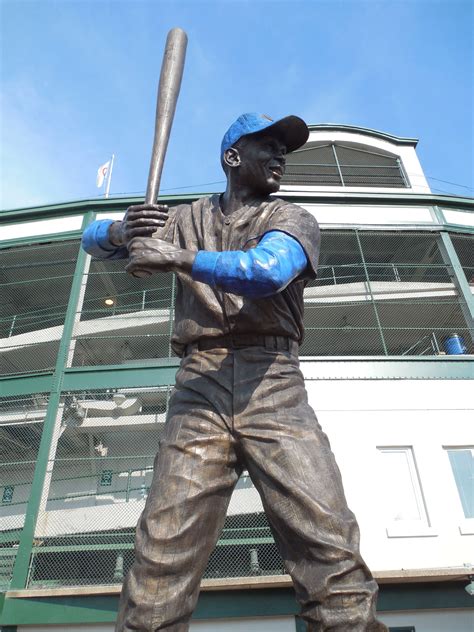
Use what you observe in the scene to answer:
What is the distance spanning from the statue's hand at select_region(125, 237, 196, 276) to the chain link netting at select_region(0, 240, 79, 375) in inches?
433

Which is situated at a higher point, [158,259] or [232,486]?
[158,259]

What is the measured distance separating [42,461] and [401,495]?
21.1 feet

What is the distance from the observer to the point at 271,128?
229cm

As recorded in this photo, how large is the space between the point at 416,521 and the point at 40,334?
11.5 meters

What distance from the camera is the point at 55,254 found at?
14.2 m

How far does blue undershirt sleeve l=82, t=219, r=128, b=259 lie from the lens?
243cm

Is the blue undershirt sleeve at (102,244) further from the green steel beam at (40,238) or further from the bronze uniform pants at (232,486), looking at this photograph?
the green steel beam at (40,238)

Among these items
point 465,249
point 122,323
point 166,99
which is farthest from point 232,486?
point 465,249

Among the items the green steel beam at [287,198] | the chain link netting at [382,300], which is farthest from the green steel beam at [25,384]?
the chain link netting at [382,300]

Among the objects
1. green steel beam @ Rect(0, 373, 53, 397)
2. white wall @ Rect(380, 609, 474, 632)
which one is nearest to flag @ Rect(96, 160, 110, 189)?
green steel beam @ Rect(0, 373, 53, 397)

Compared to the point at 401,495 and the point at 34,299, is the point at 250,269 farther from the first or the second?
the point at 34,299

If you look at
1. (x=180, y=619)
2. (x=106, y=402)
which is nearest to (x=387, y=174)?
(x=106, y=402)

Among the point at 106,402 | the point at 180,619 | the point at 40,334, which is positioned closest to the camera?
the point at 180,619

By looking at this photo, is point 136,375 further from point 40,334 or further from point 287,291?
point 287,291
